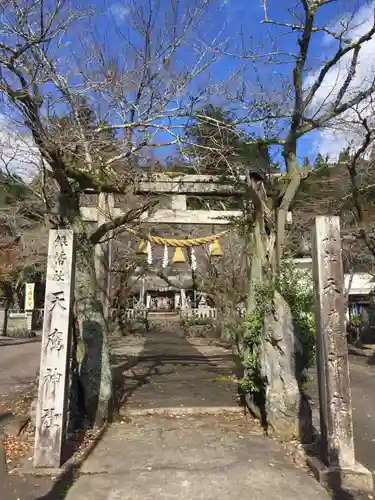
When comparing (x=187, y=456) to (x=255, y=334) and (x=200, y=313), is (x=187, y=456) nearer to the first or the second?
(x=255, y=334)

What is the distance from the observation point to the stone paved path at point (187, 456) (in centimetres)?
490

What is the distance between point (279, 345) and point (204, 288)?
13.7 m

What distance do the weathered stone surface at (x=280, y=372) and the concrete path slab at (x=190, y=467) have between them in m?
0.38

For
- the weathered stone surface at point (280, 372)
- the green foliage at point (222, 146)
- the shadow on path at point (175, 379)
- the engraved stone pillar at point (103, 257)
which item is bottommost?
the shadow on path at point (175, 379)

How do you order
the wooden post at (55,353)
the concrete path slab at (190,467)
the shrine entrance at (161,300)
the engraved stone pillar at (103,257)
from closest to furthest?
the concrete path slab at (190,467)
the wooden post at (55,353)
the engraved stone pillar at (103,257)
the shrine entrance at (161,300)

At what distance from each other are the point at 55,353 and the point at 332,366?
3442 mm

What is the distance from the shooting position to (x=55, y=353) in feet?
18.6

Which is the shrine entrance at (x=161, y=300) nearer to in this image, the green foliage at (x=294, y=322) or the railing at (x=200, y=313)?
the railing at (x=200, y=313)

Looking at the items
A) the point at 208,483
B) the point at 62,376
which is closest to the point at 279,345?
the point at 208,483

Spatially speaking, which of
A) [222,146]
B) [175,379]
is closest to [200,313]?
[175,379]

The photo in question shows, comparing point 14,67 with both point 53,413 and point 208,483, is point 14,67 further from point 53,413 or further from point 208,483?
point 208,483

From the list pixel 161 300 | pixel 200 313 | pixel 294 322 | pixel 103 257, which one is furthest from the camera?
pixel 161 300

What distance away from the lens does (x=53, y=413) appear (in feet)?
18.1

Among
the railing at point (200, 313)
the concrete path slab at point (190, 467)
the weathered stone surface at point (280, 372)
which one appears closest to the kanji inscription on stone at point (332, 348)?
the concrete path slab at point (190, 467)
